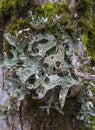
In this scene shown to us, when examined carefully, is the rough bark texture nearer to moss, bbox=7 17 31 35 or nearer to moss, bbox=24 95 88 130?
moss, bbox=24 95 88 130

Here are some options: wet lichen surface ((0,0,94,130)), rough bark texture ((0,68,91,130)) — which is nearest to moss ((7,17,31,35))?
wet lichen surface ((0,0,94,130))

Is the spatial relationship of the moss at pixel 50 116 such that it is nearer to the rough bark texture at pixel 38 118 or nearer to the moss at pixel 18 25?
the rough bark texture at pixel 38 118

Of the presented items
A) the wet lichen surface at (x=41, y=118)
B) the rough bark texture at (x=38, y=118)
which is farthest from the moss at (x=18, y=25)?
the rough bark texture at (x=38, y=118)

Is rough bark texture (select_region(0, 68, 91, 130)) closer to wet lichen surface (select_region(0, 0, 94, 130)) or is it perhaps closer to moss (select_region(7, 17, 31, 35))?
wet lichen surface (select_region(0, 0, 94, 130))

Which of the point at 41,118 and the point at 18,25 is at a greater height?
the point at 18,25

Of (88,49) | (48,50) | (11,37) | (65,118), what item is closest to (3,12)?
(11,37)

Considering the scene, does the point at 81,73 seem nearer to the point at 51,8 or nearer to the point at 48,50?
the point at 48,50

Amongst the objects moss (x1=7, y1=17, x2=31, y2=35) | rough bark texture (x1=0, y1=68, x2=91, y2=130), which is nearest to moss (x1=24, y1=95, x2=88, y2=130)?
rough bark texture (x1=0, y1=68, x2=91, y2=130)

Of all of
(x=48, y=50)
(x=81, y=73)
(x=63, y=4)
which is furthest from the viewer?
(x=63, y=4)

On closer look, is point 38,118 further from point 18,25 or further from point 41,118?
point 18,25

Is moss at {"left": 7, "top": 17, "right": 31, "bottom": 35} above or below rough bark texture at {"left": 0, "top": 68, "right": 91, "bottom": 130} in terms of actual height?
above

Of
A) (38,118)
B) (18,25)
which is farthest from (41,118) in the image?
(18,25)
